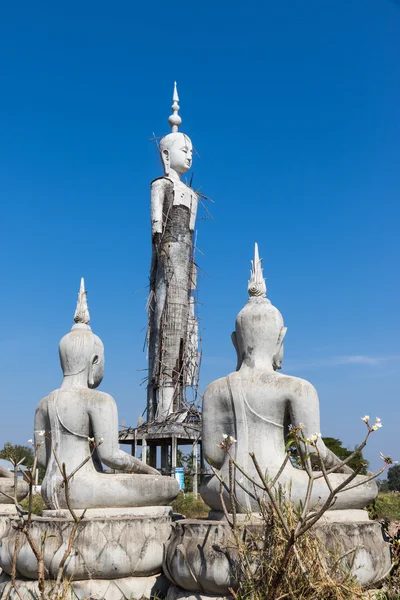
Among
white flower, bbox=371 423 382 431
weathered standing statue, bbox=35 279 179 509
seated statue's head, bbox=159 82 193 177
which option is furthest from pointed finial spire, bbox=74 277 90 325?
seated statue's head, bbox=159 82 193 177

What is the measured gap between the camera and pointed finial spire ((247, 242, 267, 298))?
207 inches

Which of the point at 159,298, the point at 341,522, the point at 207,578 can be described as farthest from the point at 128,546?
the point at 159,298

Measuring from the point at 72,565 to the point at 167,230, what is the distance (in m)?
22.4

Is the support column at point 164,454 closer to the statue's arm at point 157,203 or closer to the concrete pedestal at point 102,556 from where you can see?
the statue's arm at point 157,203

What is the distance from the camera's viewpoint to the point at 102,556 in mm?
4777

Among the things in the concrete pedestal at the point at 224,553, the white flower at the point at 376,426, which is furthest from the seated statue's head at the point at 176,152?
the white flower at the point at 376,426

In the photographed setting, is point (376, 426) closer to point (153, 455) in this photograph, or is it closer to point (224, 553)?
point (224, 553)

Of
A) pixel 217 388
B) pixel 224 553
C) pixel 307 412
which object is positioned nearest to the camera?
pixel 224 553

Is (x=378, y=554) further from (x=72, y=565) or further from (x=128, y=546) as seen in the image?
(x=72, y=565)

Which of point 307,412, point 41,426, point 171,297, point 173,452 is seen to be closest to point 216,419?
point 307,412

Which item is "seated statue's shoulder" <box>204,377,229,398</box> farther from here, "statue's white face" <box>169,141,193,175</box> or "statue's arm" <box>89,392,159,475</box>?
"statue's white face" <box>169,141,193,175</box>

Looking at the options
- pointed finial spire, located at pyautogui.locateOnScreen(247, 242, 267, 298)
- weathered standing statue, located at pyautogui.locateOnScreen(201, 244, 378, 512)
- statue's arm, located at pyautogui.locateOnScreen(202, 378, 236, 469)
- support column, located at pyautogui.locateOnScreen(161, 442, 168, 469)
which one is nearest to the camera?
weathered standing statue, located at pyautogui.locateOnScreen(201, 244, 378, 512)

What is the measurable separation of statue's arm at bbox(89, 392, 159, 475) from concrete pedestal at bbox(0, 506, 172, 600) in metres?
0.56

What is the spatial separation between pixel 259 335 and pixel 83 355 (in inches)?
66.6
